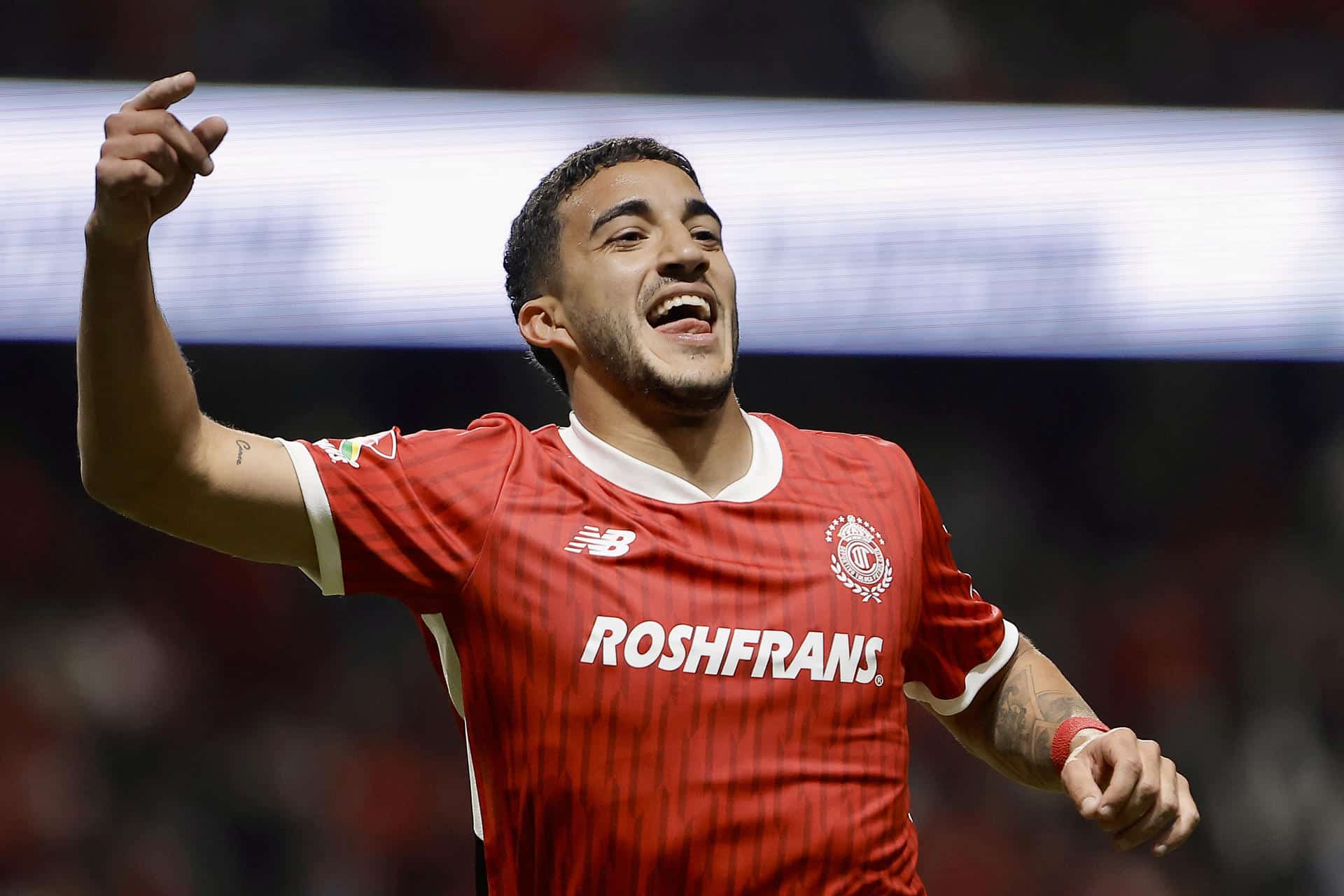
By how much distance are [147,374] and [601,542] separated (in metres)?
0.64

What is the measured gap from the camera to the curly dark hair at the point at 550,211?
220 centimetres

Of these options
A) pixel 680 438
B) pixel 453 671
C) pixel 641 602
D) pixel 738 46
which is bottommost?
pixel 453 671

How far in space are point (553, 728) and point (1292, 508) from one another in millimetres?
3984

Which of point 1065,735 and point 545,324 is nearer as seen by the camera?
point 1065,735

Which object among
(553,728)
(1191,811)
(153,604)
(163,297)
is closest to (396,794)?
(153,604)

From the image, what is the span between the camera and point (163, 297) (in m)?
3.59

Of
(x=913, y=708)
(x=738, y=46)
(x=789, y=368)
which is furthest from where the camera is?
(x=913, y=708)

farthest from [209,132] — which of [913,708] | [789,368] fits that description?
[913,708]

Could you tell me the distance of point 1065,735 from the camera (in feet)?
6.31

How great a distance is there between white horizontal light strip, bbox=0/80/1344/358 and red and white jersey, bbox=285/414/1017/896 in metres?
1.88

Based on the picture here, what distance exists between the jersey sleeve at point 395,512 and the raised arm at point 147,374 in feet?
0.29

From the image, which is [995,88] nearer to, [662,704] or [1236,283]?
[1236,283]

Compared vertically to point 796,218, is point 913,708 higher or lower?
lower

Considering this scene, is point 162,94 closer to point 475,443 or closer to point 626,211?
point 475,443
